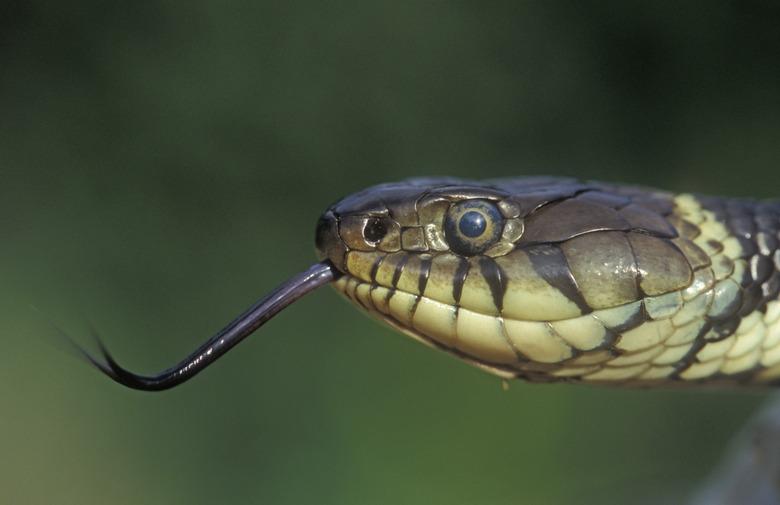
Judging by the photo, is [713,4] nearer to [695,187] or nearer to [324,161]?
[695,187]

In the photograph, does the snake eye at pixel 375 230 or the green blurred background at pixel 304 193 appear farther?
the green blurred background at pixel 304 193

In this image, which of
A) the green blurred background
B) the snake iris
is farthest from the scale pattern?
the green blurred background

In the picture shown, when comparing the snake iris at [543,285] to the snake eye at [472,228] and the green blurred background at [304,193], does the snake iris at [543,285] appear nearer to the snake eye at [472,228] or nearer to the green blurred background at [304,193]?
the snake eye at [472,228]

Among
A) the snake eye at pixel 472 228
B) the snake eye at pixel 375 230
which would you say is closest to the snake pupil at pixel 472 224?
the snake eye at pixel 472 228

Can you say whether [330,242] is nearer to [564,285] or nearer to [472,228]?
[472,228]

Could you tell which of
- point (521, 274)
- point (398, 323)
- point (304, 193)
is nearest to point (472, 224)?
point (521, 274)

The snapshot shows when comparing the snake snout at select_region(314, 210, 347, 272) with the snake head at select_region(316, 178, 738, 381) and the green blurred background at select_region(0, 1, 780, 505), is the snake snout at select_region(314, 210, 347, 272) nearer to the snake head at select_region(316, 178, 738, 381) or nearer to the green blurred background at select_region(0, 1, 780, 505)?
the snake head at select_region(316, 178, 738, 381)
